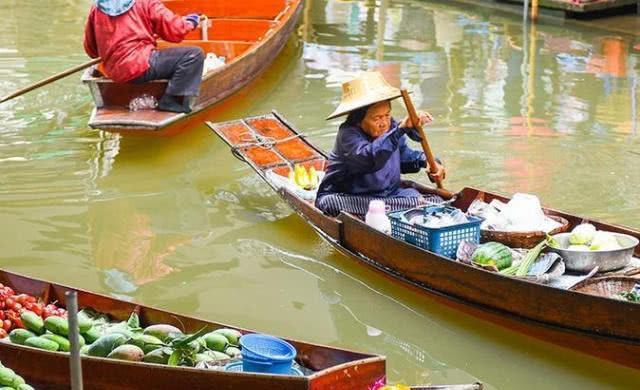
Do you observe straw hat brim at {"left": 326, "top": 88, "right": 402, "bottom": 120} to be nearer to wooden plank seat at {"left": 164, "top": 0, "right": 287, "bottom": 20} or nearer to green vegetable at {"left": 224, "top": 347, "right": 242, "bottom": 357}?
green vegetable at {"left": 224, "top": 347, "right": 242, "bottom": 357}

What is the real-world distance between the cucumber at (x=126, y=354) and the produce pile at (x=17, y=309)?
22.9 inches

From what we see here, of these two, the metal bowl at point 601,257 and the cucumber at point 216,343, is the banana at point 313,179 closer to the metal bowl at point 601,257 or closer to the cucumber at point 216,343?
the metal bowl at point 601,257

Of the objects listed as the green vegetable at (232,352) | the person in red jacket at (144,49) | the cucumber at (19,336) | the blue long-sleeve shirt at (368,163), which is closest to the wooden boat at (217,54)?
the person in red jacket at (144,49)

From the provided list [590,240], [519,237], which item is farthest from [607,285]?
[519,237]

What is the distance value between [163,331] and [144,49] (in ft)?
14.1

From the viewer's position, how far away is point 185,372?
4.29m

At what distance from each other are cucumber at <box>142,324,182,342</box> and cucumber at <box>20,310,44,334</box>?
0.46 m

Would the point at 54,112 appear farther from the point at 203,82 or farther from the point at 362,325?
the point at 362,325

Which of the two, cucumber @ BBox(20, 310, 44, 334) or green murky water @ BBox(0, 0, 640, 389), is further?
green murky water @ BBox(0, 0, 640, 389)

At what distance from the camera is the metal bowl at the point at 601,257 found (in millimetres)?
5496

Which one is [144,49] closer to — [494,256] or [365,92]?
[365,92]

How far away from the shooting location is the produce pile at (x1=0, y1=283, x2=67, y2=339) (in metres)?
4.86

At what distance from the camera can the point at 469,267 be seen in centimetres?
553

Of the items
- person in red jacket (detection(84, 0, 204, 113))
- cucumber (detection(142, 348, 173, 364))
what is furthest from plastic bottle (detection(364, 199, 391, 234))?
person in red jacket (detection(84, 0, 204, 113))
